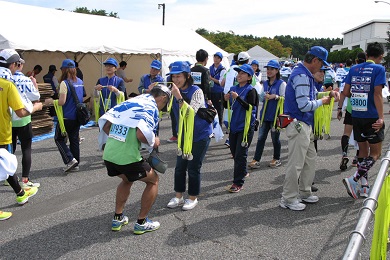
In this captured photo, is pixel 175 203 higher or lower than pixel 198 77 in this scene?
lower

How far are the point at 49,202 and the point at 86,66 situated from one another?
10198 mm

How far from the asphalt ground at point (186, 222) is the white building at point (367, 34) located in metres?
90.5

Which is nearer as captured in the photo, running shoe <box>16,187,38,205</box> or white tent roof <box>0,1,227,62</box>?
running shoe <box>16,187,38,205</box>

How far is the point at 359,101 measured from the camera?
4.67 meters

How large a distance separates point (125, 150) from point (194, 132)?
112 cm

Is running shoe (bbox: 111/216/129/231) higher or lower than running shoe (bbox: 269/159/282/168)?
lower

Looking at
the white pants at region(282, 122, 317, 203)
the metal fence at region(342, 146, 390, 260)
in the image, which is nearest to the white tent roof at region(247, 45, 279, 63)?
the white pants at region(282, 122, 317, 203)

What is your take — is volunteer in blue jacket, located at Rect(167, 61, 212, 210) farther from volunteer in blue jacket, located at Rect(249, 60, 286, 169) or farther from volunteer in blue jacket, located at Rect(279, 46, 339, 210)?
volunteer in blue jacket, located at Rect(249, 60, 286, 169)

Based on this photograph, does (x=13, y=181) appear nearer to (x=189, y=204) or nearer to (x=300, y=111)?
(x=189, y=204)

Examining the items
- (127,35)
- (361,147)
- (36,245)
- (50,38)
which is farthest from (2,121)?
(127,35)

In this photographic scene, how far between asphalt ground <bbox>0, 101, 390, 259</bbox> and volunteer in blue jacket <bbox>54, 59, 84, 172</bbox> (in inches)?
12.0

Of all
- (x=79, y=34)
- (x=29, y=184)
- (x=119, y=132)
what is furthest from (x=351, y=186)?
(x=79, y=34)

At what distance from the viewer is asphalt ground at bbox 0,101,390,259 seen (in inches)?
137

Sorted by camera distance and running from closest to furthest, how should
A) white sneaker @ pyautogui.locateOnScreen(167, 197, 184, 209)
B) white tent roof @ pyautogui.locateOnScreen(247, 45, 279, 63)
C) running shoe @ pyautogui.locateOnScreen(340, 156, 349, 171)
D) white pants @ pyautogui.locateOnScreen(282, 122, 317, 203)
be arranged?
1. white pants @ pyautogui.locateOnScreen(282, 122, 317, 203)
2. white sneaker @ pyautogui.locateOnScreen(167, 197, 184, 209)
3. running shoe @ pyautogui.locateOnScreen(340, 156, 349, 171)
4. white tent roof @ pyautogui.locateOnScreen(247, 45, 279, 63)
